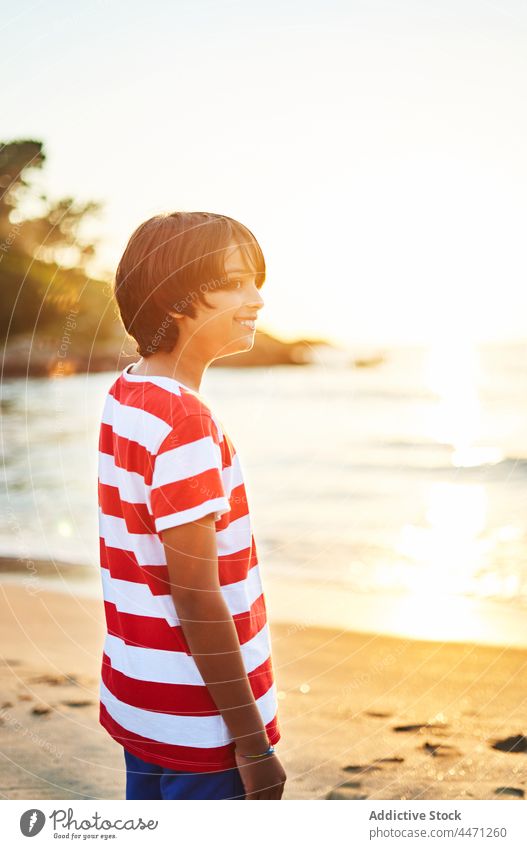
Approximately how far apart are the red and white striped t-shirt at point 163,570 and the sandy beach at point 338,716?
974mm

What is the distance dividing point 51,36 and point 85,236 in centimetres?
44

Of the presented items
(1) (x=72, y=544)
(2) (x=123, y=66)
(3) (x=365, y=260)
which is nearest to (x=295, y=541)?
(1) (x=72, y=544)

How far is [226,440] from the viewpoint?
1002 mm

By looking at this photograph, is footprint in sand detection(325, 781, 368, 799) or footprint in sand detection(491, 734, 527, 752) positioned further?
footprint in sand detection(491, 734, 527, 752)

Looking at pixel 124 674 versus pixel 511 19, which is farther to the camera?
pixel 511 19

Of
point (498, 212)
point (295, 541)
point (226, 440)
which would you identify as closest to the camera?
point (226, 440)

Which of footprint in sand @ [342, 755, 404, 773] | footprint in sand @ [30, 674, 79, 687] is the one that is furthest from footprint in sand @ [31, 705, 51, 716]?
footprint in sand @ [342, 755, 404, 773]

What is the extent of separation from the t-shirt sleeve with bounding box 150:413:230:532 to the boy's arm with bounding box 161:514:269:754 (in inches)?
0.6

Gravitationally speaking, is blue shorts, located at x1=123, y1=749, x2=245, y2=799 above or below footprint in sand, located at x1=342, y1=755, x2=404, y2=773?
above

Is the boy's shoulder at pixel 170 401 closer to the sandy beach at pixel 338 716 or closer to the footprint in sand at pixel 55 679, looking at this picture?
the sandy beach at pixel 338 716

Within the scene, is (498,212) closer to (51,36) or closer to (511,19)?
(511,19)

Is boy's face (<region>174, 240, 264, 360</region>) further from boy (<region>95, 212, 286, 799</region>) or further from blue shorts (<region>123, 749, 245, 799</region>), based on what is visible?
blue shorts (<region>123, 749, 245, 799</region>)

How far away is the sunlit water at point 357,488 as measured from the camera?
129 inches

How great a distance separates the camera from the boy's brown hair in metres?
1.05
